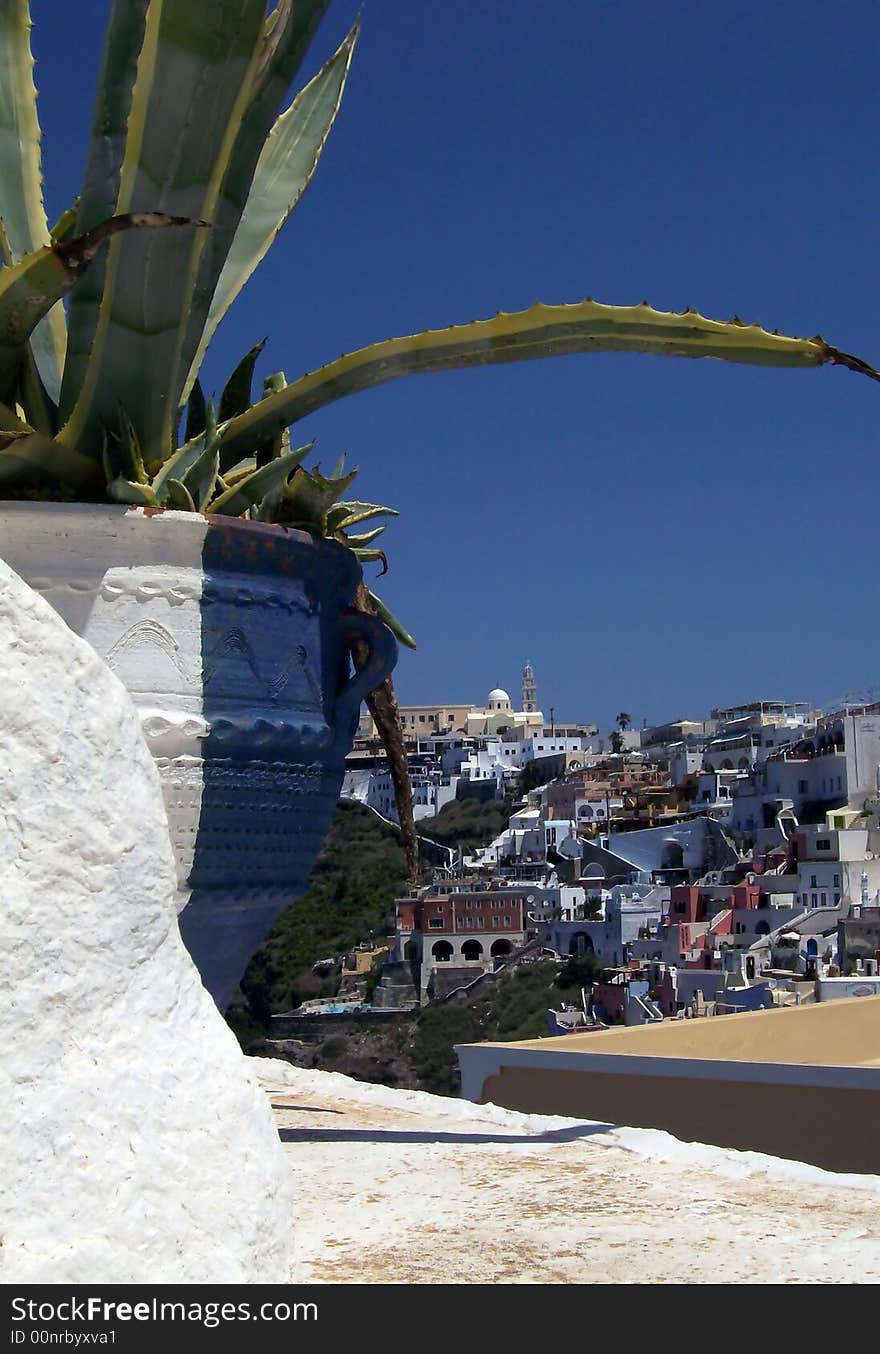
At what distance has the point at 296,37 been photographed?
2695mm

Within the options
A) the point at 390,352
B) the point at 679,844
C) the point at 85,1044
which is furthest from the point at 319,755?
the point at 679,844

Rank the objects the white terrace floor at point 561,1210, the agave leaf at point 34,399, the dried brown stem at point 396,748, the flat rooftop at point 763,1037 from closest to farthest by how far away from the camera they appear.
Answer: the white terrace floor at point 561,1210
the agave leaf at point 34,399
the dried brown stem at point 396,748
the flat rooftop at point 763,1037

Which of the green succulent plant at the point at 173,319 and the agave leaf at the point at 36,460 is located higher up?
the green succulent plant at the point at 173,319

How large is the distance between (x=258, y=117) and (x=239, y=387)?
82 centimetres

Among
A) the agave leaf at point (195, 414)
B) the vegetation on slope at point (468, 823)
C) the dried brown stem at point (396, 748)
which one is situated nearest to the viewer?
the agave leaf at point (195, 414)

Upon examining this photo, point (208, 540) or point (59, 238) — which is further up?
point (59, 238)

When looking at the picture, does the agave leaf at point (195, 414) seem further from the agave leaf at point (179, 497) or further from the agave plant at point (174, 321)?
the agave leaf at point (179, 497)

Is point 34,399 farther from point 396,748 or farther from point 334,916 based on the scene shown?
point 334,916

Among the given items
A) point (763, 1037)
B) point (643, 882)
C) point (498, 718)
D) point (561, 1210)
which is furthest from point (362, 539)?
point (498, 718)

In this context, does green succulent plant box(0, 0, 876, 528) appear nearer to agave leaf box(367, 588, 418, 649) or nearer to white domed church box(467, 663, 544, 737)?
agave leaf box(367, 588, 418, 649)

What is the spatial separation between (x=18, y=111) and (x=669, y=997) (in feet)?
94.1

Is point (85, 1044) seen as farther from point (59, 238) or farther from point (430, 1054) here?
point (430, 1054)

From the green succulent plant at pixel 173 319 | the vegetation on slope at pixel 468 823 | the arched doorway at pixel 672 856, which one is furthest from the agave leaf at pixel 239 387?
the vegetation on slope at pixel 468 823

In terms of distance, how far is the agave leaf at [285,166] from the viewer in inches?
135
